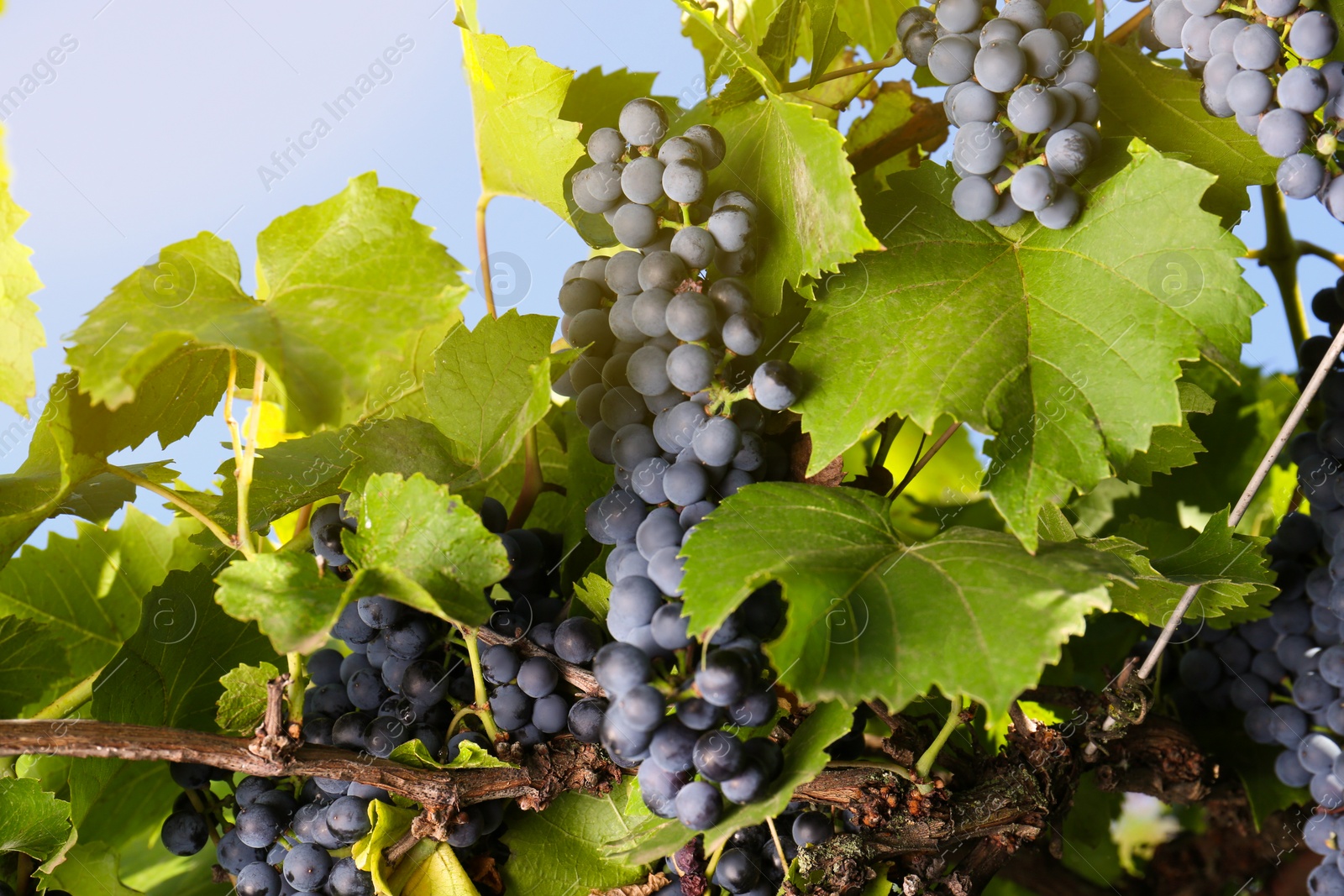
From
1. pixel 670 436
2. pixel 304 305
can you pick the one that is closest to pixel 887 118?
pixel 670 436

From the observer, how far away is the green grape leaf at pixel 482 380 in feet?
1.96

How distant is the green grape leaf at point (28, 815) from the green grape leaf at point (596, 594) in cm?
32

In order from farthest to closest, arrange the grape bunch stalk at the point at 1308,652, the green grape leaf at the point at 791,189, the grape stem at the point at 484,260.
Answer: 1. the grape bunch stalk at the point at 1308,652
2. the grape stem at the point at 484,260
3. the green grape leaf at the point at 791,189

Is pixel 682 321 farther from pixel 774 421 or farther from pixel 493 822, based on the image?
pixel 493 822

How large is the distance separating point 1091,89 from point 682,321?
264mm

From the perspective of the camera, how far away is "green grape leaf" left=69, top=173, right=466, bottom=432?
17.2 inches

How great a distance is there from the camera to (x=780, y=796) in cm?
47

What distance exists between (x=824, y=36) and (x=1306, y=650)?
0.63m

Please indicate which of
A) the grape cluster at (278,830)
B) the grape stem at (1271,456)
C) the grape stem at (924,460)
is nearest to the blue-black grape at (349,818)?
the grape cluster at (278,830)

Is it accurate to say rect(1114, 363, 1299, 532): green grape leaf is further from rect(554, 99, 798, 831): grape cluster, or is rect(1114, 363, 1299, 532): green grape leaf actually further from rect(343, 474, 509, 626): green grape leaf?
rect(343, 474, 509, 626): green grape leaf

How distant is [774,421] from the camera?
60 cm

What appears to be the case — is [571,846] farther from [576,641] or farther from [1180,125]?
[1180,125]

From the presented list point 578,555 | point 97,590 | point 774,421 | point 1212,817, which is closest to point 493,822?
point 578,555

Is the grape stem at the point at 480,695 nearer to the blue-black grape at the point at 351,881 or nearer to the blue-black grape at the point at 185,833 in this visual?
the blue-black grape at the point at 351,881
